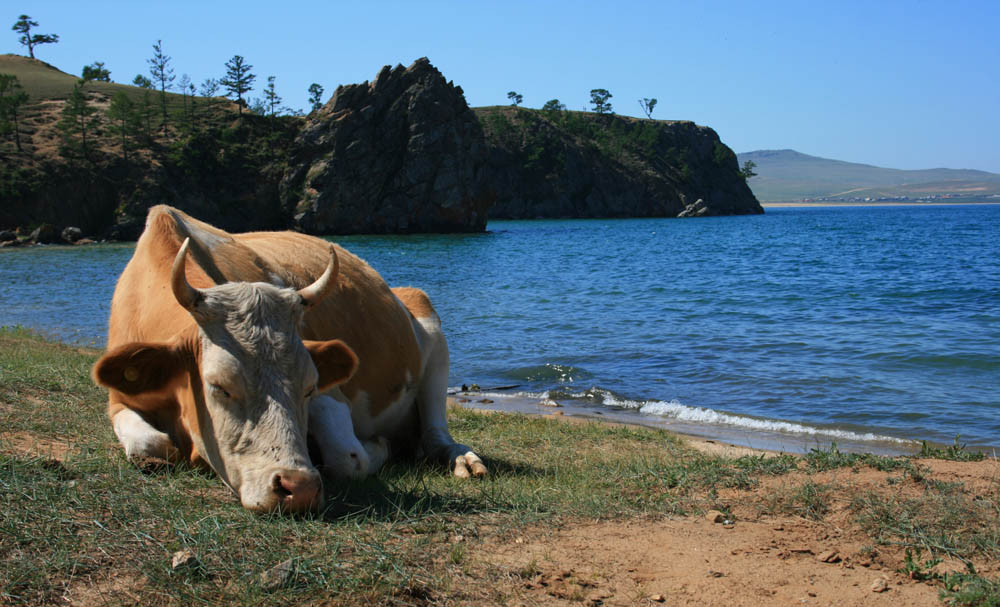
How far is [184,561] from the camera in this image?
10.2 ft

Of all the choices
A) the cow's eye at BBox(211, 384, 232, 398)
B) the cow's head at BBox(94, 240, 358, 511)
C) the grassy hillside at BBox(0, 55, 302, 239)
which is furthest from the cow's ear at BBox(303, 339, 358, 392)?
the grassy hillside at BBox(0, 55, 302, 239)

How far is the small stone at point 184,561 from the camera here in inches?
122

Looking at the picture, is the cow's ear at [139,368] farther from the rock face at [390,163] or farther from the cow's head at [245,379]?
the rock face at [390,163]

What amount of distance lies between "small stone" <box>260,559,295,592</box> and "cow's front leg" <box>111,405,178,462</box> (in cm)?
184

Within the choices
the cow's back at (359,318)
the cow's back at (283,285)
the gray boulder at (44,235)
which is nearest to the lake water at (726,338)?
the cow's back at (359,318)

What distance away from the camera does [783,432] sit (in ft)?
34.3

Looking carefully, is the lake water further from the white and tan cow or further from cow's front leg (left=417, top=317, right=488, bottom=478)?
the white and tan cow

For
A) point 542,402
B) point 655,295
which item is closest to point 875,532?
point 542,402

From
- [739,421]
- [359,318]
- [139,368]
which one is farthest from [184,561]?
[739,421]

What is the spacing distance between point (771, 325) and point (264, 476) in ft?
59.5

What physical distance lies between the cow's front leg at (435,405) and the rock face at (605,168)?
135 metres

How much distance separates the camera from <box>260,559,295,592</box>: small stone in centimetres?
302

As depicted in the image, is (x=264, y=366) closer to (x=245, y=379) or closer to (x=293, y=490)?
(x=245, y=379)

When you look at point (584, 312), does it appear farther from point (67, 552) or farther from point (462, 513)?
point (67, 552)
